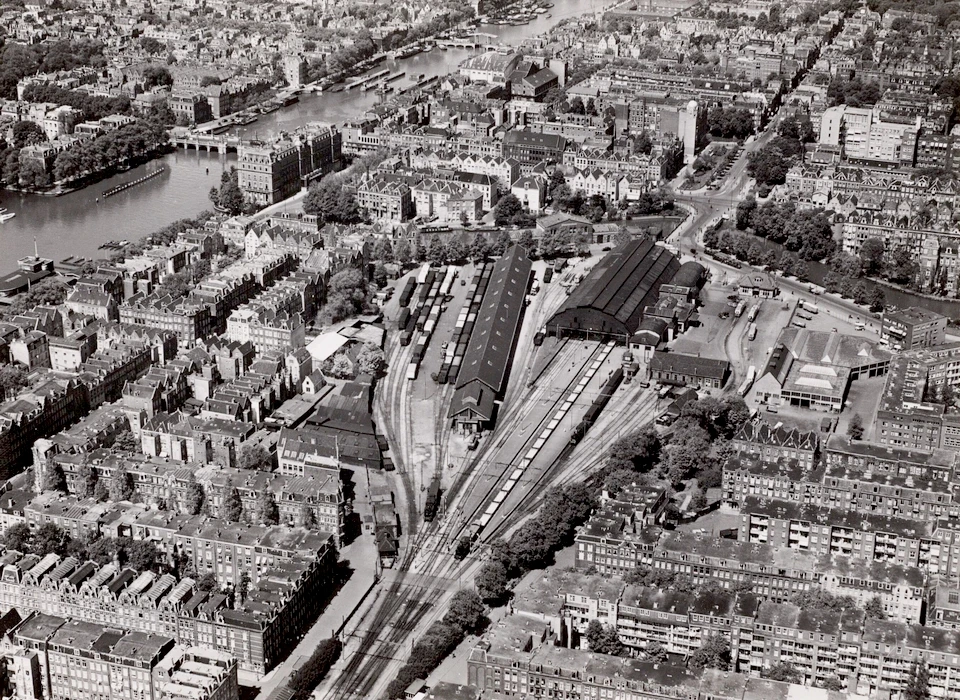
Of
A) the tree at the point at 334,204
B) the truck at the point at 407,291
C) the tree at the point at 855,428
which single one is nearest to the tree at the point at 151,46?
the tree at the point at 334,204

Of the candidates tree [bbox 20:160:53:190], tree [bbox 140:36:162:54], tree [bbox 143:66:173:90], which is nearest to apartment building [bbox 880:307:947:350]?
tree [bbox 20:160:53:190]

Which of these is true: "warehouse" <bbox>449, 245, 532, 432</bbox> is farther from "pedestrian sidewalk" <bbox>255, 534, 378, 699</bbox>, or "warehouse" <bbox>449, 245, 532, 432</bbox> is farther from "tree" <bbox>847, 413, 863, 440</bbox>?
"tree" <bbox>847, 413, 863, 440</bbox>

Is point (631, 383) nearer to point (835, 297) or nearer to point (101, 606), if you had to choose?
point (835, 297)

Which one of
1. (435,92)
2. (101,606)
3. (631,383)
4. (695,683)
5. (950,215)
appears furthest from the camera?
(435,92)

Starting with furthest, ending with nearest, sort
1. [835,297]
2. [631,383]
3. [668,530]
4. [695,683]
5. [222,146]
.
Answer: [222,146], [835,297], [631,383], [668,530], [695,683]

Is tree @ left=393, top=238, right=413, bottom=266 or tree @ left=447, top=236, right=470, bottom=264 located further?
tree @ left=393, top=238, right=413, bottom=266

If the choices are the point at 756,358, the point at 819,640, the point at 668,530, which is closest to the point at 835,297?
the point at 756,358

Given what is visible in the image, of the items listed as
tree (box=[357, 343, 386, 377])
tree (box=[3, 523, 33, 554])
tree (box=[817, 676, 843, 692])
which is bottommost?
tree (box=[817, 676, 843, 692])

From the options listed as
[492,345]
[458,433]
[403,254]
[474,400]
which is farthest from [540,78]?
[458,433]
